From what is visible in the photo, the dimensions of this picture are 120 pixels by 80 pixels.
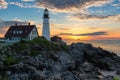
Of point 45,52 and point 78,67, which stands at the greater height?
point 45,52

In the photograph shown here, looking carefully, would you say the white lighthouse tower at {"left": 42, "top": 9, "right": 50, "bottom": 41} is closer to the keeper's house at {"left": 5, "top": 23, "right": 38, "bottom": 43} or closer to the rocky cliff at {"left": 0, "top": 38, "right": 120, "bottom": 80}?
the keeper's house at {"left": 5, "top": 23, "right": 38, "bottom": 43}

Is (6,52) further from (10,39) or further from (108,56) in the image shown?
(10,39)

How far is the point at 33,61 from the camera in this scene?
94.5 ft

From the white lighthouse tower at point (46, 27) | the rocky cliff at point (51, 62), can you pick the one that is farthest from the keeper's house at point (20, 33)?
the rocky cliff at point (51, 62)

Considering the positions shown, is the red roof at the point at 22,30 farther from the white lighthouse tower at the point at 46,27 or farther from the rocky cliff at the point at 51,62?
the rocky cliff at the point at 51,62

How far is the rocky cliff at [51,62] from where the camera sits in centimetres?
2531

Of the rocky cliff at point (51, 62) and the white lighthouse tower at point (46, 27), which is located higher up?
the white lighthouse tower at point (46, 27)

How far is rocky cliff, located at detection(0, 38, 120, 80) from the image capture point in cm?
2531

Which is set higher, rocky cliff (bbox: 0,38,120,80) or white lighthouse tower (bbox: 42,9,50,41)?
white lighthouse tower (bbox: 42,9,50,41)

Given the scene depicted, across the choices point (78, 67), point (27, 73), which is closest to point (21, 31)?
point (78, 67)

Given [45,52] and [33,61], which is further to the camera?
[45,52]

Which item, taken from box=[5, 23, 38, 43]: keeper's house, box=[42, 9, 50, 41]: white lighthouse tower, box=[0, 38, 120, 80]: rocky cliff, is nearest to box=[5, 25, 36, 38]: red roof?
box=[5, 23, 38, 43]: keeper's house

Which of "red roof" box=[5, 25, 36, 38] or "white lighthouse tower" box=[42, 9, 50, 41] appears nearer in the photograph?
"red roof" box=[5, 25, 36, 38]

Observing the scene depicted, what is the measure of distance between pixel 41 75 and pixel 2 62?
4.88 metres
